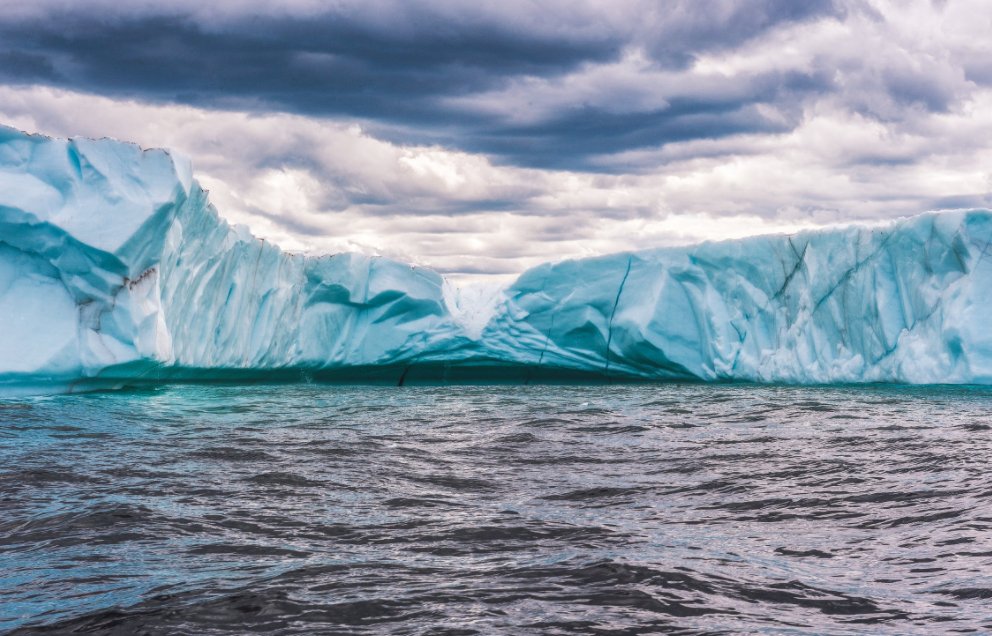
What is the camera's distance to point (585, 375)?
21062 millimetres

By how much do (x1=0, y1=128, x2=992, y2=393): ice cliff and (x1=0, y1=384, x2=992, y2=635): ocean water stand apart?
3932mm

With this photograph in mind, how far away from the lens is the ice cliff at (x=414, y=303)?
1478 cm

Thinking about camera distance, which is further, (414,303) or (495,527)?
(414,303)

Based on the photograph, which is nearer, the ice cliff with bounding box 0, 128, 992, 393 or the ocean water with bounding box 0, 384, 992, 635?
the ocean water with bounding box 0, 384, 992, 635

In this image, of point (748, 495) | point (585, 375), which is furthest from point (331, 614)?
point (585, 375)

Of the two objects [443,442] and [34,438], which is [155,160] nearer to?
[34,438]

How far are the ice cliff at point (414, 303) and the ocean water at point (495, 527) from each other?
3.93 metres

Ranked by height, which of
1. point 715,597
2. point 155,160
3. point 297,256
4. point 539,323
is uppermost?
point 155,160

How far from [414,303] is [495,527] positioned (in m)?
13.9

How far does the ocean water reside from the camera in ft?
13.4

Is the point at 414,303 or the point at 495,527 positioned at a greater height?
the point at 414,303

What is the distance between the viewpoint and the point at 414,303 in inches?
769

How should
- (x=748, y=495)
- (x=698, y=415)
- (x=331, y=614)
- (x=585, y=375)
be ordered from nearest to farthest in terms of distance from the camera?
(x=331, y=614) → (x=748, y=495) → (x=698, y=415) → (x=585, y=375)

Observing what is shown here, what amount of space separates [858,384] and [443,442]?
1206cm
